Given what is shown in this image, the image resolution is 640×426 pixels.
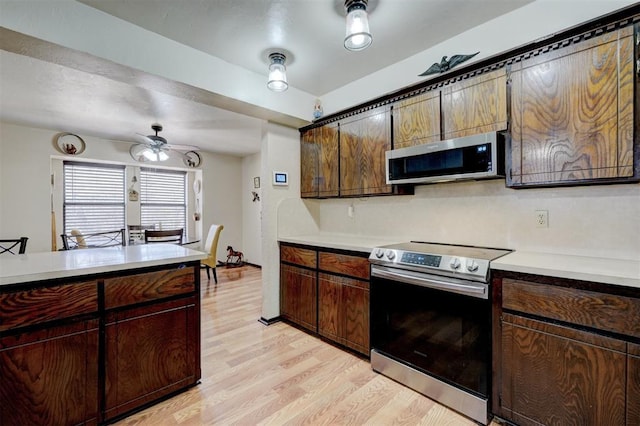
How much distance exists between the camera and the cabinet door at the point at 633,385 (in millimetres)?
1215

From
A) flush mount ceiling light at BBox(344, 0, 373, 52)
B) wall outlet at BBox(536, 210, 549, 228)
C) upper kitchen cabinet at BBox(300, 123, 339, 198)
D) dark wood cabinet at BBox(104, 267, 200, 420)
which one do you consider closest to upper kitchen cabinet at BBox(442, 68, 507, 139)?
wall outlet at BBox(536, 210, 549, 228)

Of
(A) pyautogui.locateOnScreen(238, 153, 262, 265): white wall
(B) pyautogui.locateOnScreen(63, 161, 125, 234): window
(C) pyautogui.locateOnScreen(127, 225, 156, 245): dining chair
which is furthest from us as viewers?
(A) pyautogui.locateOnScreen(238, 153, 262, 265): white wall

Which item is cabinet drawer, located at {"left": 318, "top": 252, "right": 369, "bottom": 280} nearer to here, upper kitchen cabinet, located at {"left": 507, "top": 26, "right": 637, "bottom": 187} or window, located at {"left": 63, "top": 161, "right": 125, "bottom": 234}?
upper kitchen cabinet, located at {"left": 507, "top": 26, "right": 637, "bottom": 187}

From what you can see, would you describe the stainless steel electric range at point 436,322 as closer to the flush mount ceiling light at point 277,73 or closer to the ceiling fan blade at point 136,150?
the flush mount ceiling light at point 277,73

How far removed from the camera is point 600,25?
1489 mm

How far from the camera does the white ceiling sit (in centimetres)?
183

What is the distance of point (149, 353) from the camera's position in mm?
1744

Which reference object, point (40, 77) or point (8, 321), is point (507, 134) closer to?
point (8, 321)

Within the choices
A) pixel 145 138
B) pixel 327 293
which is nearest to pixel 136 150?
pixel 145 138

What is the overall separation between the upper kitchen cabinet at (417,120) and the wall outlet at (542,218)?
2.74 feet

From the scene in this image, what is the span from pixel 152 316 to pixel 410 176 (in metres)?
→ 2.03

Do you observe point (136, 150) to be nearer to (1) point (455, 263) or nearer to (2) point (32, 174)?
(2) point (32, 174)

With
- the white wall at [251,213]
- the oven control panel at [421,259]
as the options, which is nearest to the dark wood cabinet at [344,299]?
the oven control panel at [421,259]

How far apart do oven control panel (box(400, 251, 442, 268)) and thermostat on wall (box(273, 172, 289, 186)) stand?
66.5 inches
